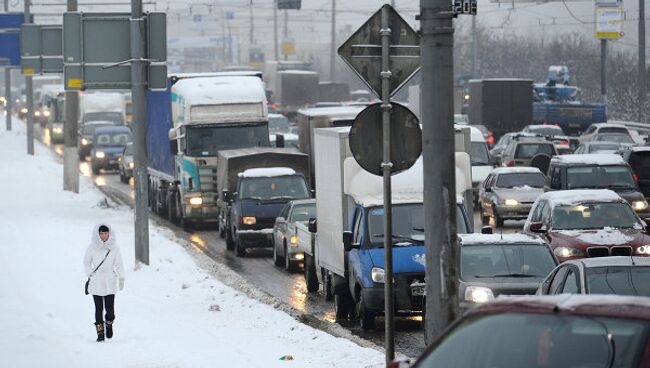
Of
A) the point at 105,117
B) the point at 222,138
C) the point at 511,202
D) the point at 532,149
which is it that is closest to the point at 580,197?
the point at 511,202

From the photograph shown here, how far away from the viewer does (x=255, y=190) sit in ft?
101

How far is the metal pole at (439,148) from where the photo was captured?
10422 mm

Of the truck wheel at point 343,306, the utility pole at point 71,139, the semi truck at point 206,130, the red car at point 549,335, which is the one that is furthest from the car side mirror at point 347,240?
the utility pole at point 71,139

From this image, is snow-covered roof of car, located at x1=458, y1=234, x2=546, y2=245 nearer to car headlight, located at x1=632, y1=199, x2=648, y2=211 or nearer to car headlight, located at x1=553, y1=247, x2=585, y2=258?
car headlight, located at x1=553, y1=247, x2=585, y2=258

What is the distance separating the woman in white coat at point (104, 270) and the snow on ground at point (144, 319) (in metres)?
0.42

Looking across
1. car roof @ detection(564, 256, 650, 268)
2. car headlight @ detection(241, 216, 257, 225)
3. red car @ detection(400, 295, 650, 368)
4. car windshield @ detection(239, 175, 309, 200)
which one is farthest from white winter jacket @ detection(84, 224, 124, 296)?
car windshield @ detection(239, 175, 309, 200)

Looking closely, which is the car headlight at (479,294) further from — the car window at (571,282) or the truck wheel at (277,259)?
the truck wheel at (277,259)

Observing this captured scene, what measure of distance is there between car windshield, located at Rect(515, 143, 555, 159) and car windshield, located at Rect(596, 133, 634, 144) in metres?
6.51

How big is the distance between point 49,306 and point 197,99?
17.2m

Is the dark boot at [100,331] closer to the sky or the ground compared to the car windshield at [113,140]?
closer to the ground

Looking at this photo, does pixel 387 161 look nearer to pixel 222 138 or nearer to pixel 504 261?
pixel 504 261

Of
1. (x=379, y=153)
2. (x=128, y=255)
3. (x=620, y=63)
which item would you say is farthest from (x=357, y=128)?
(x=620, y=63)

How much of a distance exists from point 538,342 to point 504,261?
429 inches

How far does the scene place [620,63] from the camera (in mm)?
89750
